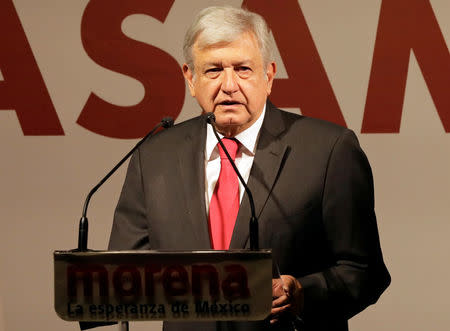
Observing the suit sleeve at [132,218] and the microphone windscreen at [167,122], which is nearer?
the microphone windscreen at [167,122]

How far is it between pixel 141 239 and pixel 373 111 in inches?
54.1

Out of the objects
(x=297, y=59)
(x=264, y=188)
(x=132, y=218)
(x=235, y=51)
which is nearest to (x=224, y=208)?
(x=264, y=188)

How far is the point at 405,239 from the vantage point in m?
2.82

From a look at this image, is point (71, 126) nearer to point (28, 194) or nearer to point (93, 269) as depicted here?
point (28, 194)

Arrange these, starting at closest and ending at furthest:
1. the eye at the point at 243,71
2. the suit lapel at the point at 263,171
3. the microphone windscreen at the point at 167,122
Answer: the microphone windscreen at the point at 167,122 < the suit lapel at the point at 263,171 < the eye at the point at 243,71

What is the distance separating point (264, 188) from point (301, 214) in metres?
0.10

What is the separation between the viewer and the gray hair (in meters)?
1.70

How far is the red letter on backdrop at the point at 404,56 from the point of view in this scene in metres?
2.82

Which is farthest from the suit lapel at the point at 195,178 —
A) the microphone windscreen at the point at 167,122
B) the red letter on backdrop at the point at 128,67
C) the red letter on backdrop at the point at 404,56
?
the red letter on backdrop at the point at 404,56

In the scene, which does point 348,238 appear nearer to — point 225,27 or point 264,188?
point 264,188

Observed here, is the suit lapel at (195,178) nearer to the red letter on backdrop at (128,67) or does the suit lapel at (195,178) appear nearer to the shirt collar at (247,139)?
the shirt collar at (247,139)

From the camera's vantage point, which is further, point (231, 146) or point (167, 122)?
point (231, 146)

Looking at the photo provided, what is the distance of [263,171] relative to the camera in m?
1.68

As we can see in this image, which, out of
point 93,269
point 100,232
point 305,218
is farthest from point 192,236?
point 100,232
